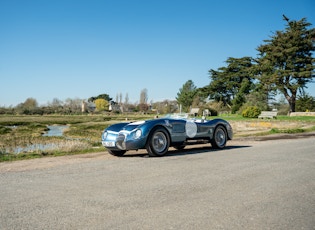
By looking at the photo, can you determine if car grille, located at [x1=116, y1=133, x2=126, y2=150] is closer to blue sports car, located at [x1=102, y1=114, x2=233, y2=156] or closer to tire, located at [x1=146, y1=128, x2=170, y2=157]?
blue sports car, located at [x1=102, y1=114, x2=233, y2=156]

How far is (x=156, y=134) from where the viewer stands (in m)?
9.11

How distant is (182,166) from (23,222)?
4.25 m

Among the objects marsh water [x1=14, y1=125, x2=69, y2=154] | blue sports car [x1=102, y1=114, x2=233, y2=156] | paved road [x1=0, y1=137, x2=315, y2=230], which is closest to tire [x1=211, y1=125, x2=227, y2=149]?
blue sports car [x1=102, y1=114, x2=233, y2=156]

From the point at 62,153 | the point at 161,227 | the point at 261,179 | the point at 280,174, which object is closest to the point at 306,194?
the point at 261,179

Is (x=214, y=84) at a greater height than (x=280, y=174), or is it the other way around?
(x=214, y=84)

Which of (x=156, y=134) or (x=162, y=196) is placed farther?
(x=156, y=134)

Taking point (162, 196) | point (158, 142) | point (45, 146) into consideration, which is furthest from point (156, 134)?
point (45, 146)

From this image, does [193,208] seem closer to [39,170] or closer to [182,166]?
[182,166]

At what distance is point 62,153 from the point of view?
417 inches

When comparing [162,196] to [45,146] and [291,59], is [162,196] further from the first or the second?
[291,59]

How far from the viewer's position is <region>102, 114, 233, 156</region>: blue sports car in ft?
28.9

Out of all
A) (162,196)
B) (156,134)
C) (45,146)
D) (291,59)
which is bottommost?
(45,146)

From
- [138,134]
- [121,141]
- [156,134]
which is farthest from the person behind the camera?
[156,134]

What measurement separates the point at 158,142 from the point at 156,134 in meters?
0.24
